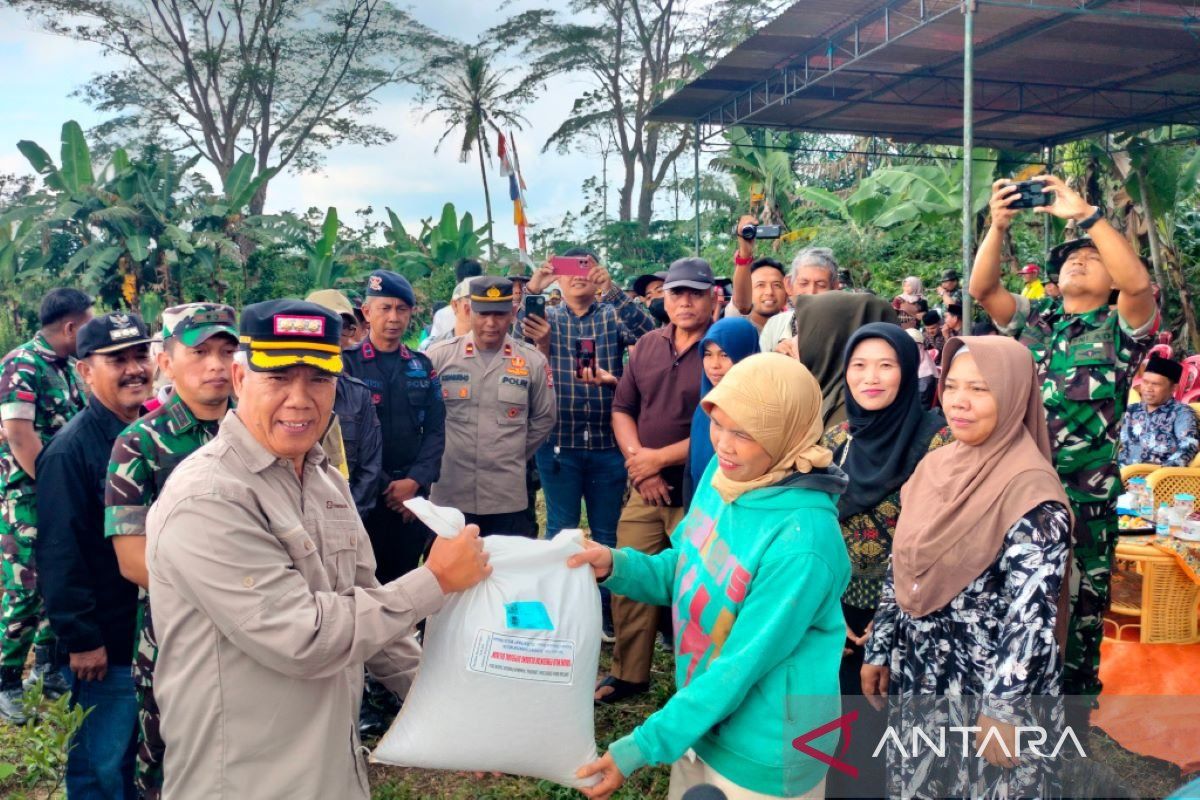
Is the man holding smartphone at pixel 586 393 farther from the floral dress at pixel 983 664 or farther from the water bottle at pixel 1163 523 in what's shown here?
the water bottle at pixel 1163 523

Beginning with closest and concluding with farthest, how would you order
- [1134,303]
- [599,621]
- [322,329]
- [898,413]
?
[322,329] < [599,621] < [898,413] < [1134,303]

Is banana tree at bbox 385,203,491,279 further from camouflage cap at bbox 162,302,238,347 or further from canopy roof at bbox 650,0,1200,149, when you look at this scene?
camouflage cap at bbox 162,302,238,347

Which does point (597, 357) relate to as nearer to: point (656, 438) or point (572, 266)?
point (572, 266)

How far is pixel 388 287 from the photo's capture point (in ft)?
13.8

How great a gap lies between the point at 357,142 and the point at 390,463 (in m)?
23.0

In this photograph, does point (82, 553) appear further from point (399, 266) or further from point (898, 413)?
point (399, 266)

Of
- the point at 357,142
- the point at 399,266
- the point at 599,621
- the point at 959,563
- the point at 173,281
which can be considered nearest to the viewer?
the point at 599,621

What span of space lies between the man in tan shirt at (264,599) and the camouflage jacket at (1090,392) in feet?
7.93

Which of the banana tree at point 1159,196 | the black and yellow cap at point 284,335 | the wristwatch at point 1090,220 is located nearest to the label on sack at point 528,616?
the black and yellow cap at point 284,335

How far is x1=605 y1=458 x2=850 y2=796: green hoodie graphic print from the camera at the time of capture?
5.80ft

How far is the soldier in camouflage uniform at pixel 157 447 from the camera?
7.12ft

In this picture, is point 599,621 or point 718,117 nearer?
point 599,621

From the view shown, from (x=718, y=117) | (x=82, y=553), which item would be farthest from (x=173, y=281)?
(x=82, y=553)

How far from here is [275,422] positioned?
5.87 ft
